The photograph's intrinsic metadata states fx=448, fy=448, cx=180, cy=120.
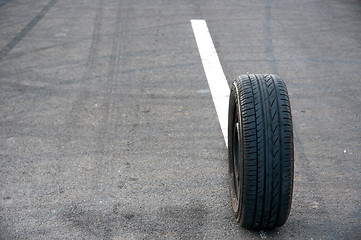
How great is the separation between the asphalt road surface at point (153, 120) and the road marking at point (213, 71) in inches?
4.0

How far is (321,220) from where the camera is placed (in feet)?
10.6

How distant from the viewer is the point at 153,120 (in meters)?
4.67

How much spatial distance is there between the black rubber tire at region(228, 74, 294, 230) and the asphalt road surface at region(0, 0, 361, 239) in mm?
238

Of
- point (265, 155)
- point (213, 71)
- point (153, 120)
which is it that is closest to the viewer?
point (265, 155)

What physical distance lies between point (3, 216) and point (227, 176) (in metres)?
1.78

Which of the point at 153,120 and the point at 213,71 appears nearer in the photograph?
the point at 153,120

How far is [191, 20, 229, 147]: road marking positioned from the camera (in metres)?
4.78

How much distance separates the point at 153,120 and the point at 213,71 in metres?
1.48

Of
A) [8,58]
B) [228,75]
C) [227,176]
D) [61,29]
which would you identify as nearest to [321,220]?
[227,176]

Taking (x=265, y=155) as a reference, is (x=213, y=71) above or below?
below

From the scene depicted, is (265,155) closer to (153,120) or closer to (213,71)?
(153,120)

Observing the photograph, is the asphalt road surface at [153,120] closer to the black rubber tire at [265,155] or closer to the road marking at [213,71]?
the road marking at [213,71]

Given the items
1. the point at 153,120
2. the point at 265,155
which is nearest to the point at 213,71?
the point at 153,120

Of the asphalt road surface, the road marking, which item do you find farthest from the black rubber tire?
the road marking
